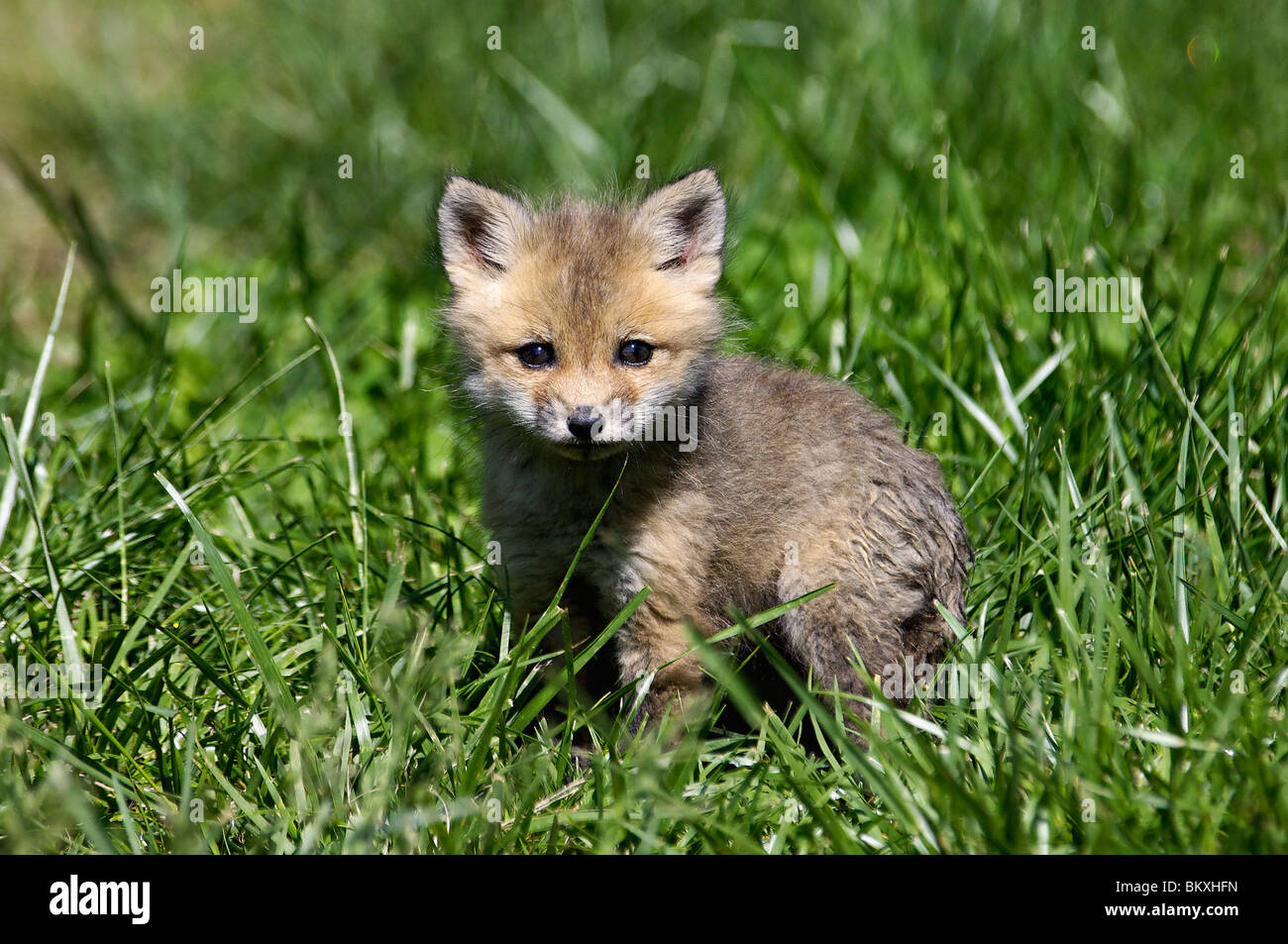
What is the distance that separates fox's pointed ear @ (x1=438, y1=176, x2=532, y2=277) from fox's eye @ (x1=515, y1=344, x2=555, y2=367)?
1.30 feet

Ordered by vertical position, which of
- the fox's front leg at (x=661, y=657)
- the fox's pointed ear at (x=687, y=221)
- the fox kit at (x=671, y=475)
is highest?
the fox's pointed ear at (x=687, y=221)

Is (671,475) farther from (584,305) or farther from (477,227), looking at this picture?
(477,227)

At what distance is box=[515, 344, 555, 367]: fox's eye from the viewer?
3.66 meters

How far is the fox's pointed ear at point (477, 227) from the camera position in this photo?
153 inches

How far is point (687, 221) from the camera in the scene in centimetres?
397

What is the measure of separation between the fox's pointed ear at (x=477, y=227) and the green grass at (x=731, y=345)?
26.7 inches

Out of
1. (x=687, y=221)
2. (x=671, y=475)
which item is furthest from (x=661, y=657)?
(x=687, y=221)

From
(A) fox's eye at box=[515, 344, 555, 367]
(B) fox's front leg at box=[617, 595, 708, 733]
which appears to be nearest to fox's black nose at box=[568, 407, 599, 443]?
(A) fox's eye at box=[515, 344, 555, 367]

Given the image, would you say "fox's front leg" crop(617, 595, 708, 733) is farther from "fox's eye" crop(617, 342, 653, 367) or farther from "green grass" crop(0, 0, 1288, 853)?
"fox's eye" crop(617, 342, 653, 367)

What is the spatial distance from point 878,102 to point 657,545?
4309 mm

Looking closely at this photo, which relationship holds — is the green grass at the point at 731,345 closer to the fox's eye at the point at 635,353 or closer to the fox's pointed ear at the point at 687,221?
the fox's pointed ear at the point at 687,221

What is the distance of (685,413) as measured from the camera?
12.6ft

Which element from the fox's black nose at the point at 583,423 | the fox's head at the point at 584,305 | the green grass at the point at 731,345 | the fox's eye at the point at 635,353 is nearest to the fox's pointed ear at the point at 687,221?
the fox's head at the point at 584,305
